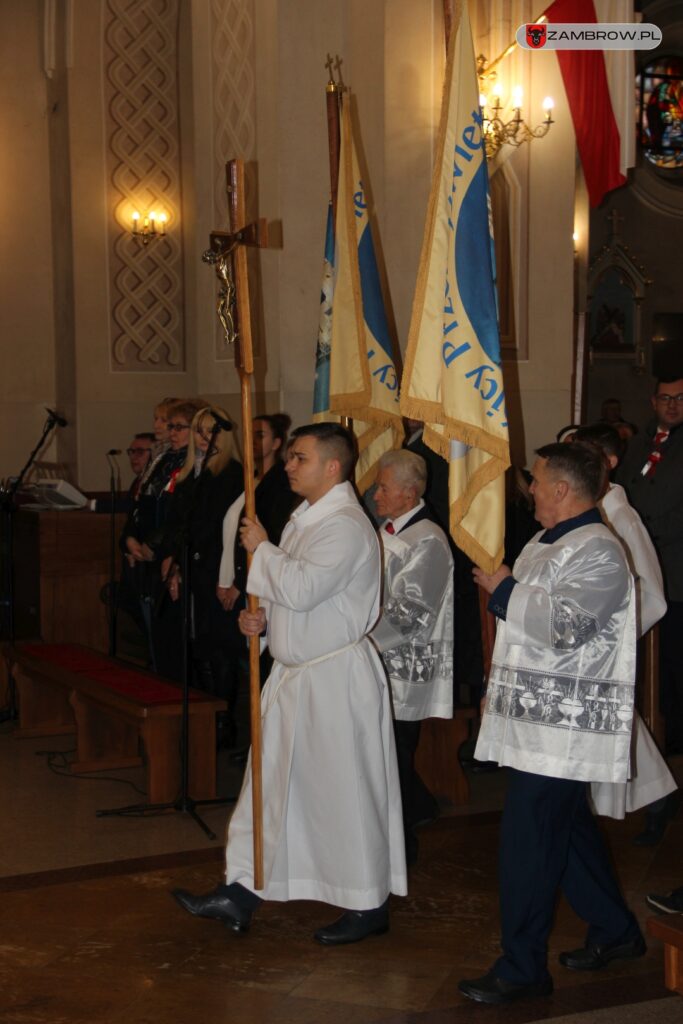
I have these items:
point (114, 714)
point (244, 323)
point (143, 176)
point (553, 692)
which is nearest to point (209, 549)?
point (114, 714)

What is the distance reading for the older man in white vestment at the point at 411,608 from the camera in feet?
15.9

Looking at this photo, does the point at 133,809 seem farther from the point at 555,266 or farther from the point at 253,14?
the point at 253,14

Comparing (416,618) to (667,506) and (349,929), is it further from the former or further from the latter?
(667,506)

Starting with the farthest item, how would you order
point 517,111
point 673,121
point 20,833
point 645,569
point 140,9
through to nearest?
point 673,121 → point 140,9 → point 517,111 → point 20,833 → point 645,569

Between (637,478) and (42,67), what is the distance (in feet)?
26.4

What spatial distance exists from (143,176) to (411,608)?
24.3 ft

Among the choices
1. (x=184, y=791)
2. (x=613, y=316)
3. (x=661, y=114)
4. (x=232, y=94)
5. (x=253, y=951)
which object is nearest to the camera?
(x=253, y=951)

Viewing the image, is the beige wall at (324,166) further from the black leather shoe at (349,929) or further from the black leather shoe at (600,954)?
the black leather shoe at (600,954)

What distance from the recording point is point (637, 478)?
6.30 m

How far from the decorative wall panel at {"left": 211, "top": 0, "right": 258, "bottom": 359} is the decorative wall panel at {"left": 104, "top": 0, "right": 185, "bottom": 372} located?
2.67 meters

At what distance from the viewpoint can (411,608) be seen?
4.86 meters

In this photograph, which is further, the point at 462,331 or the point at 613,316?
the point at 613,316

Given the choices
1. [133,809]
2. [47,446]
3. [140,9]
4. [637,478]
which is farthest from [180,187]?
[133,809]

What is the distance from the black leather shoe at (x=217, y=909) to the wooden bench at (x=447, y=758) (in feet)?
5.83
